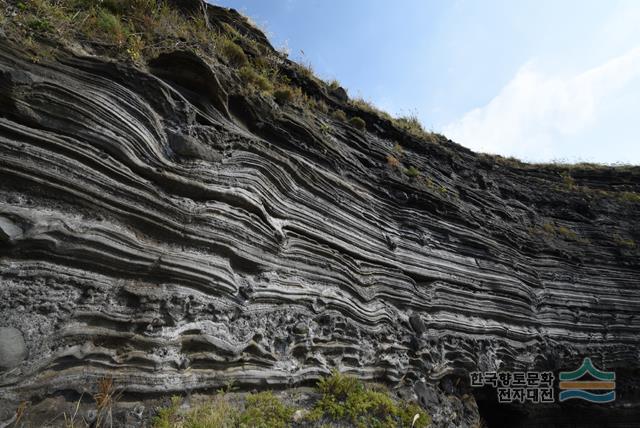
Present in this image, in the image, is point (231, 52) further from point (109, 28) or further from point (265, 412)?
point (265, 412)

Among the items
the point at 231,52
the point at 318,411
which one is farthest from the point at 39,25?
the point at 318,411

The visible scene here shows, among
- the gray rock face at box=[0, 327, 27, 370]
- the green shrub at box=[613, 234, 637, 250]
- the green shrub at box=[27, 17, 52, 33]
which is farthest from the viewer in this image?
the green shrub at box=[613, 234, 637, 250]

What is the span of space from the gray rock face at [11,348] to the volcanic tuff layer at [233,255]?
0.07 feet

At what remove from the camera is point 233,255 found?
223 inches

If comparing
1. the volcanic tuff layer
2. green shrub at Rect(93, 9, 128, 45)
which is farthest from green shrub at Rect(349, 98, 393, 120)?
green shrub at Rect(93, 9, 128, 45)

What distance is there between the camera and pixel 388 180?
9734 mm

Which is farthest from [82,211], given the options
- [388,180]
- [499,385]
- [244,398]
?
[499,385]

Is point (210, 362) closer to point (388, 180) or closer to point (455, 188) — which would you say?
point (388, 180)

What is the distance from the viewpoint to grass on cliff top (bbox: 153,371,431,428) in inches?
173

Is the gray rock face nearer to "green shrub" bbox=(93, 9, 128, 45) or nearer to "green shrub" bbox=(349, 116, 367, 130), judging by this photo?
"green shrub" bbox=(93, 9, 128, 45)

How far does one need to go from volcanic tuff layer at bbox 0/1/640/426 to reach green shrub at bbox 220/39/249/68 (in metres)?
1.43

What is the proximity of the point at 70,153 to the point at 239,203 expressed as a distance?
2.38 meters
